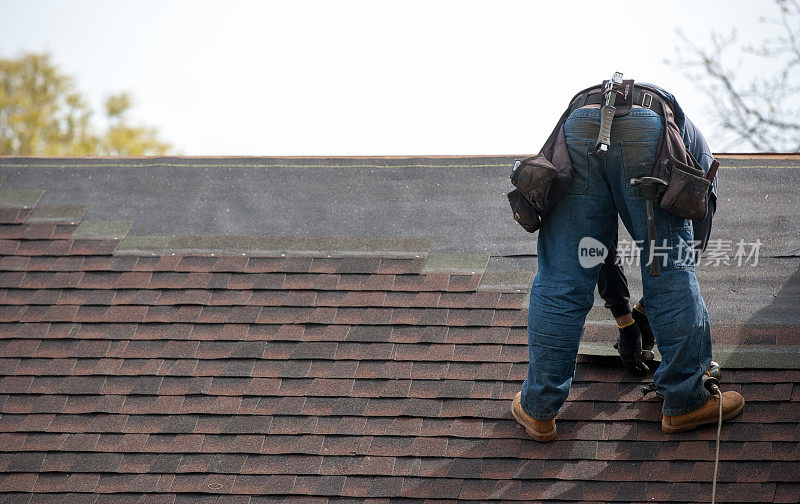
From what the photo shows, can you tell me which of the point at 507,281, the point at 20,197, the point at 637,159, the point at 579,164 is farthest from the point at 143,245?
the point at 637,159

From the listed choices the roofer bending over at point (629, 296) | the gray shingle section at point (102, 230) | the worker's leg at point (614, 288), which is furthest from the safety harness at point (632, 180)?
the gray shingle section at point (102, 230)

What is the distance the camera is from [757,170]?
5.26 meters

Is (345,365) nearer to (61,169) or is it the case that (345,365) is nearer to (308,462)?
(308,462)

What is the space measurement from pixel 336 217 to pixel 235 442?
1.65 metres

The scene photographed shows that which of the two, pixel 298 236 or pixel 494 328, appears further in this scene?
pixel 298 236

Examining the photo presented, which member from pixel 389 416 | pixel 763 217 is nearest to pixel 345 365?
pixel 389 416

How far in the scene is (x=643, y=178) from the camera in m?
3.74

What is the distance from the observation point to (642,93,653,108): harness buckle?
3.86 metres

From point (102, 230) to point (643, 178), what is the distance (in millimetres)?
3252

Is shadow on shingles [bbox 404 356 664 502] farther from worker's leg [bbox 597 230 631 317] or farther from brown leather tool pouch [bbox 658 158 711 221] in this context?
brown leather tool pouch [bbox 658 158 711 221]

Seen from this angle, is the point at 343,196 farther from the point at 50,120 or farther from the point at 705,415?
the point at 50,120

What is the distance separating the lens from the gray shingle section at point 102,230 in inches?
215

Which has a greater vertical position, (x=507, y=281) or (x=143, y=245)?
(x=507, y=281)

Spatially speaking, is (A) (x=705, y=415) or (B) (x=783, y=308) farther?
(B) (x=783, y=308)
